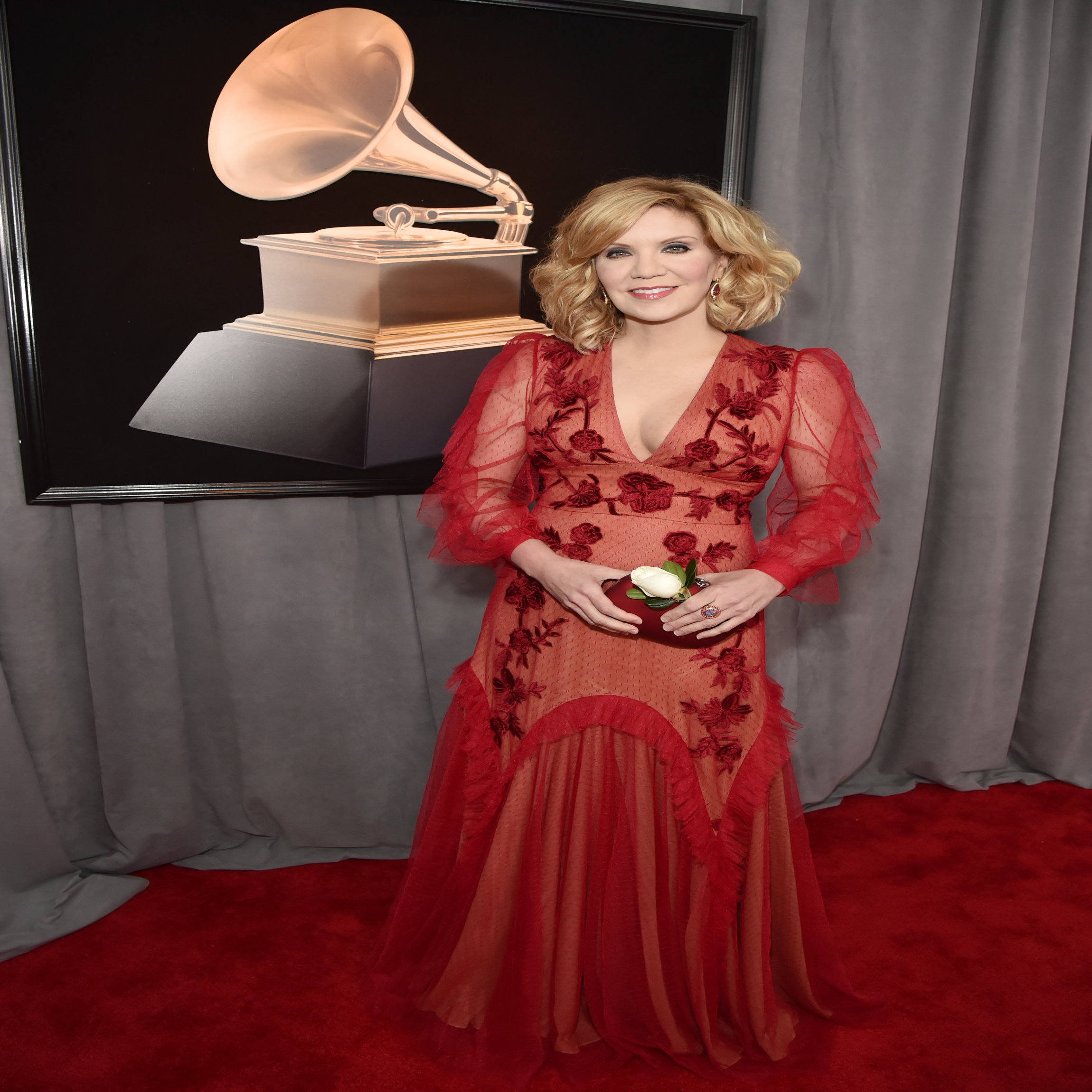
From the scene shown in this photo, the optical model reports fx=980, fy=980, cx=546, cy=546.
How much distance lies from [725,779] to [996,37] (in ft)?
7.21

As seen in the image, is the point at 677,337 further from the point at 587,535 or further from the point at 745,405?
the point at 587,535

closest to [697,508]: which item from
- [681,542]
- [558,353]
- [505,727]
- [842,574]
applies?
[681,542]

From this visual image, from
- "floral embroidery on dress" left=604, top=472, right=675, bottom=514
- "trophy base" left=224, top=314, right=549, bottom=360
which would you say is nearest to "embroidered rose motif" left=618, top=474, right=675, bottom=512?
"floral embroidery on dress" left=604, top=472, right=675, bottom=514

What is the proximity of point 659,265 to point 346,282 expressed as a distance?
2.94 feet

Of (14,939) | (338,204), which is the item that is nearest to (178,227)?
(338,204)

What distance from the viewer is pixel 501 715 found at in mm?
1896

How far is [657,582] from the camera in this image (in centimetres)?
158

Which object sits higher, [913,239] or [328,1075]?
[913,239]

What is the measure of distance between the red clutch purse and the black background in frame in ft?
3.06

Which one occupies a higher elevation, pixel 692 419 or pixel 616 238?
pixel 616 238

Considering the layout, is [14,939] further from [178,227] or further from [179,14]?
[179,14]

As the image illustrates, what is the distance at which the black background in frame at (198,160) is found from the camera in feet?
6.79

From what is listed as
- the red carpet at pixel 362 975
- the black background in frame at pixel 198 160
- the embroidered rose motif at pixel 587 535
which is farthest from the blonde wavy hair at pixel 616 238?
the red carpet at pixel 362 975

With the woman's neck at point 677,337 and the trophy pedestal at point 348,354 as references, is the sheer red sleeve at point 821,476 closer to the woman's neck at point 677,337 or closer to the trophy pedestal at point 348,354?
the woman's neck at point 677,337
